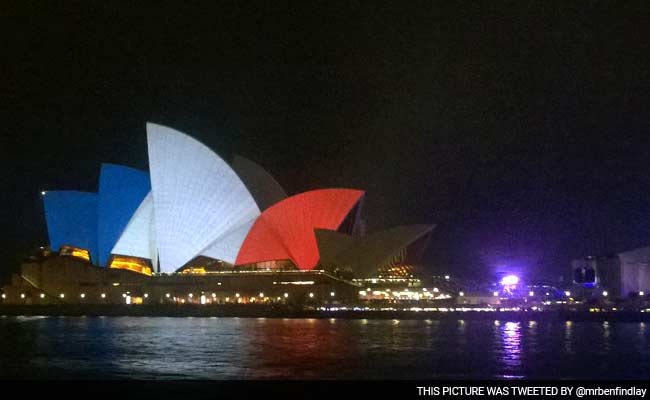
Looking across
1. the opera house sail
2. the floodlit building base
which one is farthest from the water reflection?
the floodlit building base

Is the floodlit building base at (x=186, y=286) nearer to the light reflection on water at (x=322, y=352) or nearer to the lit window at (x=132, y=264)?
the lit window at (x=132, y=264)

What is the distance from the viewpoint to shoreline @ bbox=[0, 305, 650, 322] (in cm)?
5112

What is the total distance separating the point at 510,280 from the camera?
69.4m

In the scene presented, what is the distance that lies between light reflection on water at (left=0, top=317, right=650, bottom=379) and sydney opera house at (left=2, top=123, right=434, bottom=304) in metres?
14.0

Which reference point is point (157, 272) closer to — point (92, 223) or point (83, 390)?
point (92, 223)

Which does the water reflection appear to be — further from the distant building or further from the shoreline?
the distant building

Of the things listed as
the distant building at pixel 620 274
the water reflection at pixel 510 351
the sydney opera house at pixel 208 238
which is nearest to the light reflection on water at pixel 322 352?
the water reflection at pixel 510 351

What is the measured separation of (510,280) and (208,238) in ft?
90.6

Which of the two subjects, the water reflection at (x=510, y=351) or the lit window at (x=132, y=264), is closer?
the water reflection at (x=510, y=351)

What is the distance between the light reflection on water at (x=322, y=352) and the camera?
21734 millimetres

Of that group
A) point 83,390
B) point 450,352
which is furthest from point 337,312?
point 83,390

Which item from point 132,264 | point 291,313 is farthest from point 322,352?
point 132,264

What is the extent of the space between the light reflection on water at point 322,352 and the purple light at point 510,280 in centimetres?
2768

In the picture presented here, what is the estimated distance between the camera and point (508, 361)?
24297 mm
